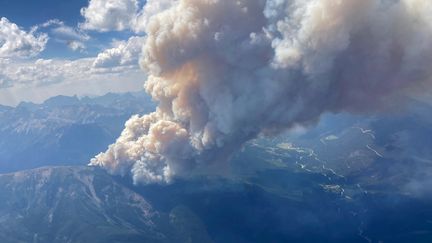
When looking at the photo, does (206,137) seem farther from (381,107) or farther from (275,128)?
(381,107)

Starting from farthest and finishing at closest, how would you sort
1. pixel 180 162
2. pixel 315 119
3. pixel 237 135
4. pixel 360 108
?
pixel 180 162 < pixel 237 135 < pixel 315 119 < pixel 360 108

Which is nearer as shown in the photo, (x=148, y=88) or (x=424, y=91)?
(x=424, y=91)

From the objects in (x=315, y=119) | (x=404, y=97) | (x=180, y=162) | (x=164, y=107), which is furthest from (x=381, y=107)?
(x=180, y=162)

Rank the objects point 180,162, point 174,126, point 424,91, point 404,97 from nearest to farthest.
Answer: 1. point 424,91
2. point 404,97
3. point 174,126
4. point 180,162

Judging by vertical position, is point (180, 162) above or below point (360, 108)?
above

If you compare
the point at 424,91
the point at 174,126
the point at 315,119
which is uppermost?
the point at 174,126

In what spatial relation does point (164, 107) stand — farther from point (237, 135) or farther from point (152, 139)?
point (152, 139)

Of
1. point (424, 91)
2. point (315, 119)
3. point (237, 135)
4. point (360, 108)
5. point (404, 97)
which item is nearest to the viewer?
point (424, 91)

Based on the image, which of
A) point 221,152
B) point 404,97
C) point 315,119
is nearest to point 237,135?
point 221,152

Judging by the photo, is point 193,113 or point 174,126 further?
point 174,126
